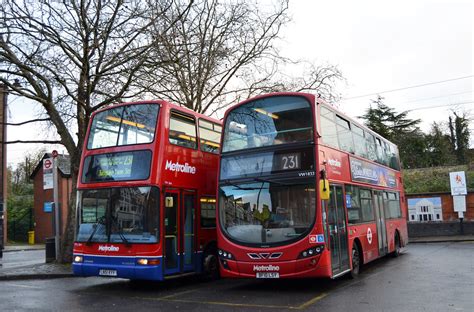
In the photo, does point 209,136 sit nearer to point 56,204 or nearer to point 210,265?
point 210,265

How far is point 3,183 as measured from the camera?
2859 cm

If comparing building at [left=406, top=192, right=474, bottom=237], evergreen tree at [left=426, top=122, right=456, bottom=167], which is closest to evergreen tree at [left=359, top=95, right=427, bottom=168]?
evergreen tree at [left=426, top=122, right=456, bottom=167]

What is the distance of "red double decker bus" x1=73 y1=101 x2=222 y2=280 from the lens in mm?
10109

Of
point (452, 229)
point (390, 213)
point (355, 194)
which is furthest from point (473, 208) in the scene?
point (355, 194)

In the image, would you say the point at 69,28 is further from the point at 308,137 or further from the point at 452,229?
the point at 452,229

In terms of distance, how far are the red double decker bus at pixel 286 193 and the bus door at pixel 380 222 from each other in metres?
2.28

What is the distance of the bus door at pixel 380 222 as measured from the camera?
13.9 m

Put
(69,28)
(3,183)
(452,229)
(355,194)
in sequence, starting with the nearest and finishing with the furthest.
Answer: (355,194) → (69,28) → (452,229) → (3,183)

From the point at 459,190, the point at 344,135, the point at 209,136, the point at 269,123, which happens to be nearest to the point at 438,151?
the point at 459,190

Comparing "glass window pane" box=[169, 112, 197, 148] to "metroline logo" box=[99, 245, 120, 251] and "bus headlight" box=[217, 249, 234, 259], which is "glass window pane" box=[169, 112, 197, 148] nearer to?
"metroline logo" box=[99, 245, 120, 251]

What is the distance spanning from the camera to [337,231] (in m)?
10.2

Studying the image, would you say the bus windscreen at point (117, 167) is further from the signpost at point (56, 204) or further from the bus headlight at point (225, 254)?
the signpost at point (56, 204)

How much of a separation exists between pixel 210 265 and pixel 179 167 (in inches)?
115

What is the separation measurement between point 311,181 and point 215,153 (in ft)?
13.7
